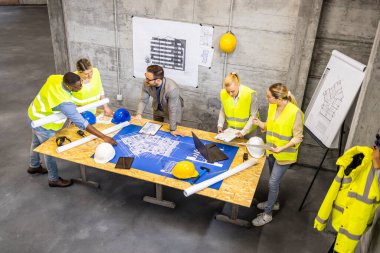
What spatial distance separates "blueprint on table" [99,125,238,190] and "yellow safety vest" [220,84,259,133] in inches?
16.6

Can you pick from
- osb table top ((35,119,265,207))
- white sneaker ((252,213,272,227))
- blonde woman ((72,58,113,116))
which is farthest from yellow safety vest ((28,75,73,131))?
white sneaker ((252,213,272,227))

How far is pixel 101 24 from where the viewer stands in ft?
21.5

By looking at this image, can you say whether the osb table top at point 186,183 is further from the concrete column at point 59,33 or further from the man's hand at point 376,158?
the concrete column at point 59,33

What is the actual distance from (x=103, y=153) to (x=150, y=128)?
3.27 ft

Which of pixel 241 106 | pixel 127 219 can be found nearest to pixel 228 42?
pixel 241 106

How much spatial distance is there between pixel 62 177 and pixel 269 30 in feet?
13.5

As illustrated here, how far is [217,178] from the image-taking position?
4.08 metres

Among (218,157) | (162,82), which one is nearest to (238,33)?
(162,82)

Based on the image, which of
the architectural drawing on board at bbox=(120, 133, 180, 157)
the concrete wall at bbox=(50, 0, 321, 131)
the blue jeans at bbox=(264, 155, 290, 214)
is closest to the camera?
the blue jeans at bbox=(264, 155, 290, 214)

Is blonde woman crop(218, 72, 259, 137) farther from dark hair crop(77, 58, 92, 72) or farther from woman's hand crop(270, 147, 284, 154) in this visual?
dark hair crop(77, 58, 92, 72)

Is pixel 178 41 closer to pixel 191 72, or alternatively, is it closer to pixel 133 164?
pixel 191 72

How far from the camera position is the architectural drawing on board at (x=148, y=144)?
4617 mm

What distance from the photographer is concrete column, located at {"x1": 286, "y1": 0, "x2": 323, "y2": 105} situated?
5.12 m

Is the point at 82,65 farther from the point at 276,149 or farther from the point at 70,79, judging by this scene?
the point at 276,149
